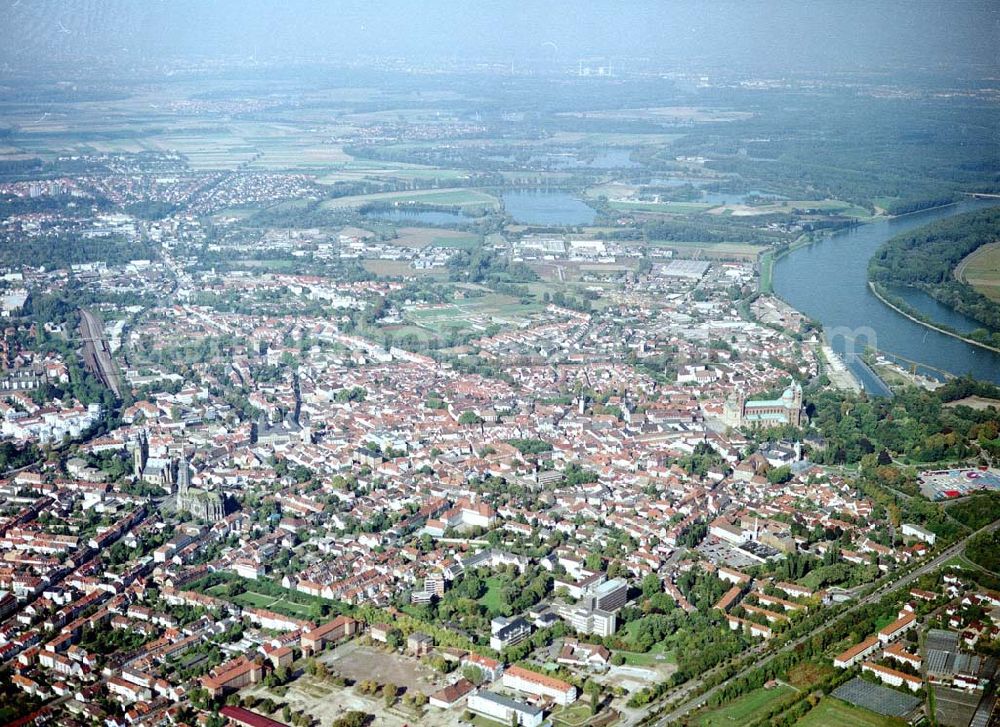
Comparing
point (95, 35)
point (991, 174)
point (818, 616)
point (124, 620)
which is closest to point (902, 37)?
point (991, 174)

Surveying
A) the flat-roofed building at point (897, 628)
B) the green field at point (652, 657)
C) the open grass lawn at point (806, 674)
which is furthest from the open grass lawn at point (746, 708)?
the flat-roofed building at point (897, 628)

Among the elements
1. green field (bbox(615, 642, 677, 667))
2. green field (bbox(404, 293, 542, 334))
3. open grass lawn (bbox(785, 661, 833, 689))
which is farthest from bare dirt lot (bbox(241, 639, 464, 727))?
green field (bbox(404, 293, 542, 334))

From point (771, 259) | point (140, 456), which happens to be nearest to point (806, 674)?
Answer: point (140, 456)

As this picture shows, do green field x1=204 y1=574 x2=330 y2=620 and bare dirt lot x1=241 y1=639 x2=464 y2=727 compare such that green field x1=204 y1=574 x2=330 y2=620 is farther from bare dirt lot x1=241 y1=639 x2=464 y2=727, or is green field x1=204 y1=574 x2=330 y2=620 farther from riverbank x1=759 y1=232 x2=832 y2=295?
riverbank x1=759 y1=232 x2=832 y2=295

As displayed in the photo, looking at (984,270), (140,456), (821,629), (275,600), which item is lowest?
(275,600)

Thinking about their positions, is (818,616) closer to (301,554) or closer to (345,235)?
(301,554)

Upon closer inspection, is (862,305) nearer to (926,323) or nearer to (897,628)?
(926,323)

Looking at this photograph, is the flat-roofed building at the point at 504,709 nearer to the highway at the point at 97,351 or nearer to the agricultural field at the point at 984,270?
the highway at the point at 97,351
